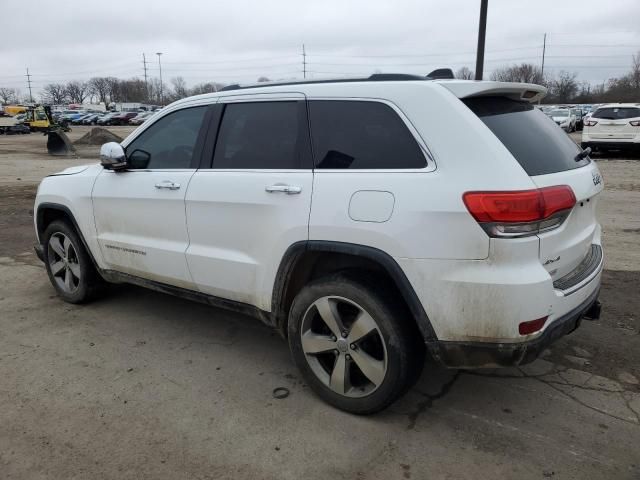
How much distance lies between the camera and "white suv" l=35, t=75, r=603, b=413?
2553 mm

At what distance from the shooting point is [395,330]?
2818 mm

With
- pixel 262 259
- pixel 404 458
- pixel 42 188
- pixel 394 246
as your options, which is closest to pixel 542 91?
pixel 394 246

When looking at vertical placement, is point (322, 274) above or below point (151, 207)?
below

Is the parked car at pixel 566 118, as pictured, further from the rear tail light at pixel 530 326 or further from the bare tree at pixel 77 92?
the bare tree at pixel 77 92

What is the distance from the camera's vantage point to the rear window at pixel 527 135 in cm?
273

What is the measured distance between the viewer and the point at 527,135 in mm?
2912

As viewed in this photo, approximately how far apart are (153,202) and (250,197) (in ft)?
3.25

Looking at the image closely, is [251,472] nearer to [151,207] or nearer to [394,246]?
[394,246]

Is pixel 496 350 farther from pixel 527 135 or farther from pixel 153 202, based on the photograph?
pixel 153 202

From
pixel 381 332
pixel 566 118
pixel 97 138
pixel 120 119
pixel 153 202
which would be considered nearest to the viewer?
pixel 381 332

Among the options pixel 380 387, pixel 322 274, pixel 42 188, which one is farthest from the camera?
pixel 42 188

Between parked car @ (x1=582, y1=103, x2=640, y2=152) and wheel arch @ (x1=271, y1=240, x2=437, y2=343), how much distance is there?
1652 cm

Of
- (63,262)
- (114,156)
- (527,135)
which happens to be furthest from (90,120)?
(527,135)

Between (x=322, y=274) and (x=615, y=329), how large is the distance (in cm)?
248
